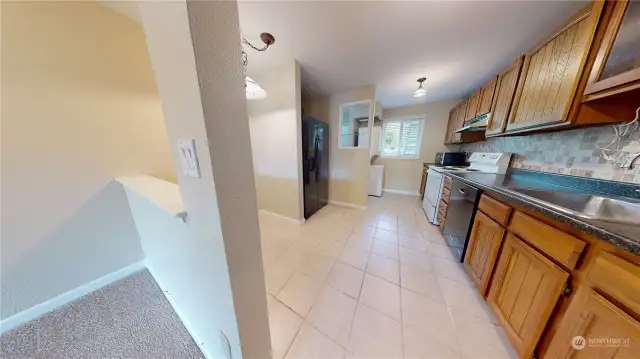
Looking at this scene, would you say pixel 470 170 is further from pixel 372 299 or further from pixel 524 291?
pixel 372 299

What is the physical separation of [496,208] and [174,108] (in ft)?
6.08

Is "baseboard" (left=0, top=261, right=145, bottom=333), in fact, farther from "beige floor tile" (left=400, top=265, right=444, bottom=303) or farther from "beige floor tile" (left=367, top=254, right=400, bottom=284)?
"beige floor tile" (left=400, top=265, right=444, bottom=303)

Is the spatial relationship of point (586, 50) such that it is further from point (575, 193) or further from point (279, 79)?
point (279, 79)

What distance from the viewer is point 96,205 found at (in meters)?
1.34

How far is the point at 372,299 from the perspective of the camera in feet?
4.25

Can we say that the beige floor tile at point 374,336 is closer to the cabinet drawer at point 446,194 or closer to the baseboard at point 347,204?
the cabinet drawer at point 446,194

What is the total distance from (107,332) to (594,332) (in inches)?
94.6

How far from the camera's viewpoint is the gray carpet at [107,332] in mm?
954

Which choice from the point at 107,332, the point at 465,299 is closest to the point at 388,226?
the point at 465,299

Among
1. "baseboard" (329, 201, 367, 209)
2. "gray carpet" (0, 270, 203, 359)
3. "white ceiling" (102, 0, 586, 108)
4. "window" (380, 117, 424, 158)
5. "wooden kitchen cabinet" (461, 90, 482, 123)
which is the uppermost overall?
"white ceiling" (102, 0, 586, 108)

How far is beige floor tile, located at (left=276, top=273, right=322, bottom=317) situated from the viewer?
1242mm

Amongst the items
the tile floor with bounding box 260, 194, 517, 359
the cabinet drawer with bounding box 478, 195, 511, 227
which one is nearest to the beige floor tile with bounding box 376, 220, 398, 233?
the tile floor with bounding box 260, 194, 517, 359

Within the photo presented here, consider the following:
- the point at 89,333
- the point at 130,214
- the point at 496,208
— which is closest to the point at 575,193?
→ the point at 496,208

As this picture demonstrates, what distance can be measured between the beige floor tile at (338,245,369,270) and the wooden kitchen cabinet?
8.18ft
